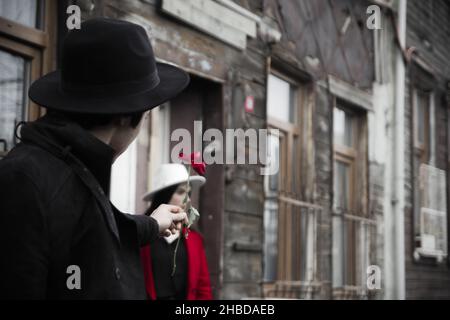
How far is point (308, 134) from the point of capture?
8.14 m

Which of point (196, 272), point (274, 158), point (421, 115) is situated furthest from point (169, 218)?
point (421, 115)

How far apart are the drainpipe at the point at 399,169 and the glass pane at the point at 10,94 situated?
6.44m

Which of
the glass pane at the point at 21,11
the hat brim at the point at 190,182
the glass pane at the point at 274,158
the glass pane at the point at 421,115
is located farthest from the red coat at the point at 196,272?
the glass pane at the point at 421,115

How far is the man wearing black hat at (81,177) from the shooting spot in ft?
5.42

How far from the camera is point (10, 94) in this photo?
4445 millimetres

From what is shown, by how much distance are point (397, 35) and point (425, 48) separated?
1532 millimetres

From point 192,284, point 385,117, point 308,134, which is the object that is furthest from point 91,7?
point 385,117

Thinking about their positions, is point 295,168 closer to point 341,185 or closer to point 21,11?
point 341,185

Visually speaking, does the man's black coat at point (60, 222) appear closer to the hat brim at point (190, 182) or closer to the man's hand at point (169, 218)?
the man's hand at point (169, 218)

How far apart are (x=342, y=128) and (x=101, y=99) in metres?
7.57

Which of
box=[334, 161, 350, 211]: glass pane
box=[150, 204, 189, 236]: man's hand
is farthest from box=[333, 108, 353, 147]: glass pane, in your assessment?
box=[150, 204, 189, 236]: man's hand

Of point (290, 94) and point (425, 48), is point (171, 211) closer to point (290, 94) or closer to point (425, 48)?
point (290, 94)

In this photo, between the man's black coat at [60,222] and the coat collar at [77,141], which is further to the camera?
the coat collar at [77,141]

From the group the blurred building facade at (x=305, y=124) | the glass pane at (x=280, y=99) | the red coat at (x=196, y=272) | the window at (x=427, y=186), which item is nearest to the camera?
the red coat at (x=196, y=272)
